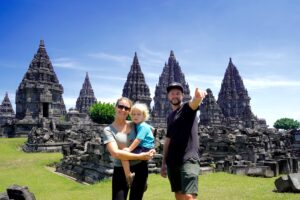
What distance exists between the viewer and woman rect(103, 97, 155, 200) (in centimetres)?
452

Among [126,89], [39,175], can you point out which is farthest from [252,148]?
[126,89]

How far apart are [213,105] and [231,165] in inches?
2240

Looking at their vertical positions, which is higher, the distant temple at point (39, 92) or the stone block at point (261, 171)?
the distant temple at point (39, 92)

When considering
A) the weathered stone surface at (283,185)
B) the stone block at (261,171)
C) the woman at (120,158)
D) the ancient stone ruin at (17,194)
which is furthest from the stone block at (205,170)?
the woman at (120,158)

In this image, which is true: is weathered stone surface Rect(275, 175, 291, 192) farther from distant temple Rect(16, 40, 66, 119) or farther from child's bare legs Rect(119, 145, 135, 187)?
distant temple Rect(16, 40, 66, 119)

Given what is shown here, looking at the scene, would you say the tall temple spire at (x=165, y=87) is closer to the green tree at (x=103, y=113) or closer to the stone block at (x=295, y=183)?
the green tree at (x=103, y=113)

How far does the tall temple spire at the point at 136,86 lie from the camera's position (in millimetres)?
74875

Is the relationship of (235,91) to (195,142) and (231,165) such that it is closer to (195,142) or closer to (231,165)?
(231,165)

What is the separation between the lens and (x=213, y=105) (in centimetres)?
7044

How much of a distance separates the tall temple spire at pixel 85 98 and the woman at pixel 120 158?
84.6 metres

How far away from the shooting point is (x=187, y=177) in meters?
4.50

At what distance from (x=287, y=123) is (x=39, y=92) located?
78829 mm

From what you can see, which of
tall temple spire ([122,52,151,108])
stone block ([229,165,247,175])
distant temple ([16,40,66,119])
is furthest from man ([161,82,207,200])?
tall temple spire ([122,52,151,108])

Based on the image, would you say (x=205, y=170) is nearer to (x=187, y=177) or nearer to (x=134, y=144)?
(x=187, y=177)
